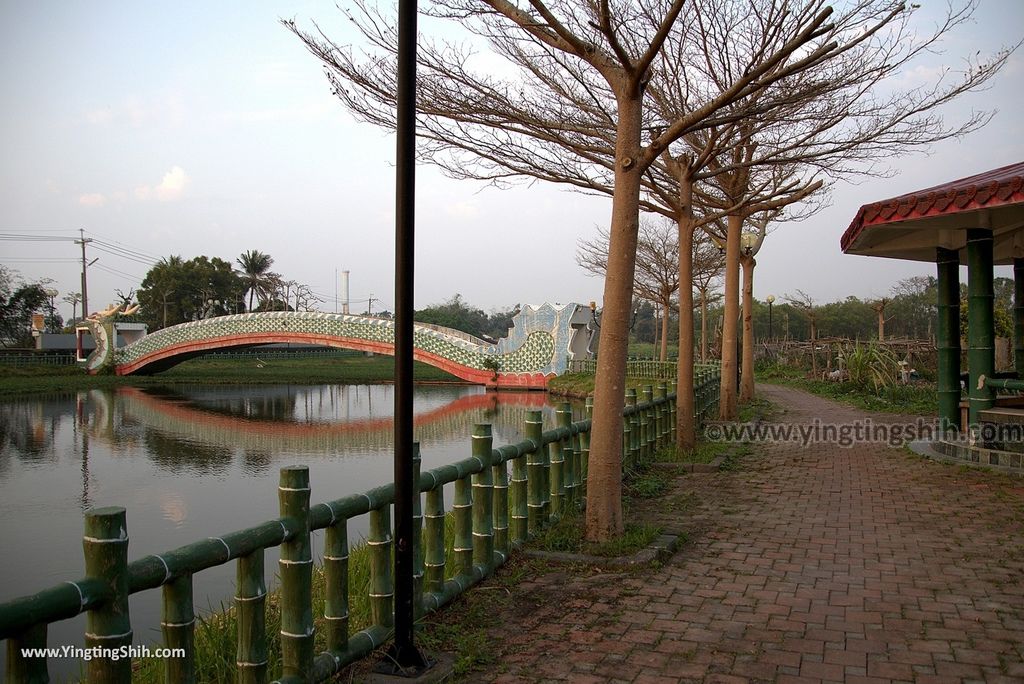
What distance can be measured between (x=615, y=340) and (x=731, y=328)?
949 cm

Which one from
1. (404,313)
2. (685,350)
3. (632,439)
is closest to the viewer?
(404,313)

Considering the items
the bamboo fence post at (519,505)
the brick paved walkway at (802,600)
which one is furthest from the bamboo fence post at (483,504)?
the bamboo fence post at (519,505)

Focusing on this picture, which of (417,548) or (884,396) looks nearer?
(417,548)

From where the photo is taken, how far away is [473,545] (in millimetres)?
4852

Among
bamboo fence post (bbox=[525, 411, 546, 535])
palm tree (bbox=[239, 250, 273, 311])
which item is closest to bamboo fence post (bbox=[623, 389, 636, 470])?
bamboo fence post (bbox=[525, 411, 546, 535])

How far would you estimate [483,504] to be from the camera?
4996 millimetres

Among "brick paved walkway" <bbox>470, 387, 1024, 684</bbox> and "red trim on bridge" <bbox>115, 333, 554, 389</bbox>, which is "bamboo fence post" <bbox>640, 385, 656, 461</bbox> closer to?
"brick paved walkway" <bbox>470, 387, 1024, 684</bbox>

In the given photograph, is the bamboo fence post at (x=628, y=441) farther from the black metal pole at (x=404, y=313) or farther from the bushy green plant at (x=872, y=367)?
the bushy green plant at (x=872, y=367)

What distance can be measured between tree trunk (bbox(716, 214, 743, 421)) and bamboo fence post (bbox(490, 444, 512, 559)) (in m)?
9.02

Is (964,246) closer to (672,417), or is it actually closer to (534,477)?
(672,417)

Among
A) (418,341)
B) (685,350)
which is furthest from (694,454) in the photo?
(418,341)

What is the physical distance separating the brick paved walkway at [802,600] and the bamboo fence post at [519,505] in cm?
60

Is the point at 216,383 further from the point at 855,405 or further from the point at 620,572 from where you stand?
the point at 620,572

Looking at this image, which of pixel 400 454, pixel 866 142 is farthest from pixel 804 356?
pixel 400 454
